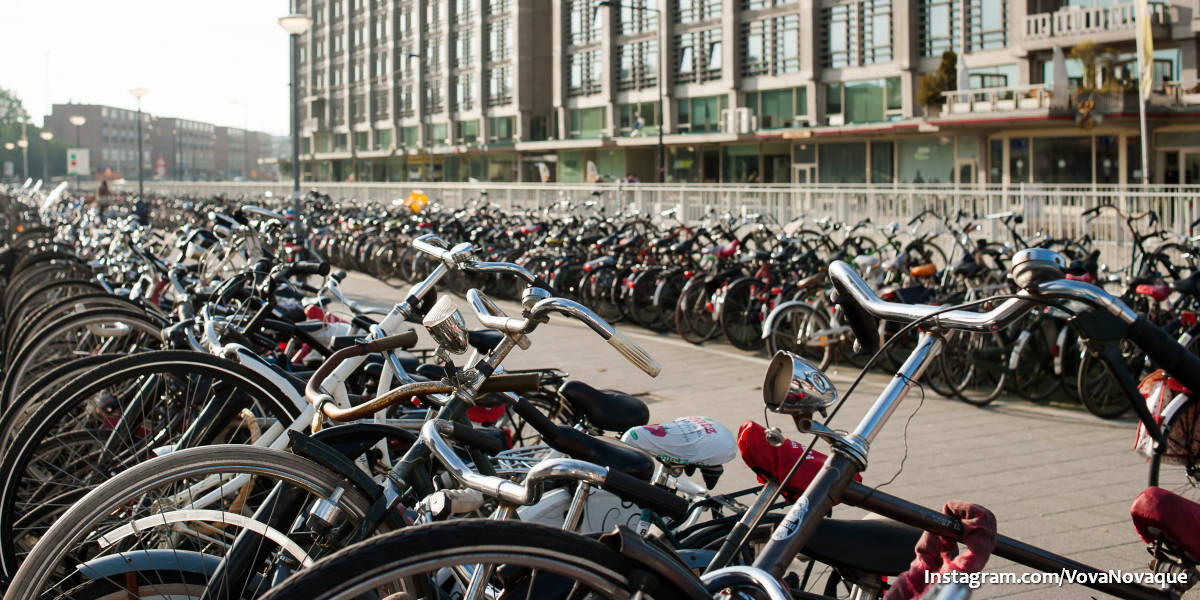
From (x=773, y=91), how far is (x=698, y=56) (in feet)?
14.3

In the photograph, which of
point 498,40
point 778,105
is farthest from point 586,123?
point 778,105

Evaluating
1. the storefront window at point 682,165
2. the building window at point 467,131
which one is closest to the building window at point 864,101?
the storefront window at point 682,165

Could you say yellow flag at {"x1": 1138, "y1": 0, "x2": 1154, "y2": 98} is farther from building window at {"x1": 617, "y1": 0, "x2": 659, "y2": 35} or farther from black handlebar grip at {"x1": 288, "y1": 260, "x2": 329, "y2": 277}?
building window at {"x1": 617, "y1": 0, "x2": 659, "y2": 35}

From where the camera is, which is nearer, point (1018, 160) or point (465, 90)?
point (1018, 160)

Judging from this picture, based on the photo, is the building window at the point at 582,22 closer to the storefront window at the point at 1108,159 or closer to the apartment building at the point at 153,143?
the storefront window at the point at 1108,159

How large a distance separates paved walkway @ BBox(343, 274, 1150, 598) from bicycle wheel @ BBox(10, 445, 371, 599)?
1777mm

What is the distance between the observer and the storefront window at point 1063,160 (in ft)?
104

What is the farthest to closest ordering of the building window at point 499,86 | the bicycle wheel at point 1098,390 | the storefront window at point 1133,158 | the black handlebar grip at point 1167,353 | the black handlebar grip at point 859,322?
the building window at point 499,86, the storefront window at point 1133,158, the bicycle wheel at point 1098,390, the black handlebar grip at point 859,322, the black handlebar grip at point 1167,353

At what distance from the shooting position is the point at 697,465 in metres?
2.85

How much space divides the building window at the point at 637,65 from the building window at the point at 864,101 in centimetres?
1026

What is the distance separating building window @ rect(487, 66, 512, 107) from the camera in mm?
56344

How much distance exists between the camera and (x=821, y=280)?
8312 millimetres

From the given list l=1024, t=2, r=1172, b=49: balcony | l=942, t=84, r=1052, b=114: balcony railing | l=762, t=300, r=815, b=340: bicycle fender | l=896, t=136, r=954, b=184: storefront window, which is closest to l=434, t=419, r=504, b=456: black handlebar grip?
l=762, t=300, r=815, b=340: bicycle fender

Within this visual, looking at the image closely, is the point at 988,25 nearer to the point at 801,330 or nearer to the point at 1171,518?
the point at 801,330
